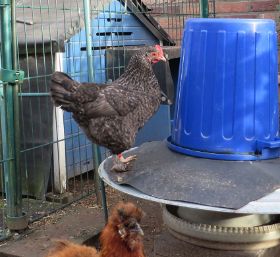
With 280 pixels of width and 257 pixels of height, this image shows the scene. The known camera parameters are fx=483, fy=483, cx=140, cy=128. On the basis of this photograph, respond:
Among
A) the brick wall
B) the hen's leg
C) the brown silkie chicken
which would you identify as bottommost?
the brown silkie chicken

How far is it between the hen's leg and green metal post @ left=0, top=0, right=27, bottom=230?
3.32 ft

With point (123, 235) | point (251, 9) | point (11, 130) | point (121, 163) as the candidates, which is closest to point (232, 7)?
point (251, 9)

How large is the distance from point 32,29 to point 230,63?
225 centimetres

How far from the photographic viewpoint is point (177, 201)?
1.92 meters

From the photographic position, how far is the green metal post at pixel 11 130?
320 centimetres

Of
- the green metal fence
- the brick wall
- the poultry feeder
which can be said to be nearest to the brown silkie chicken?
the poultry feeder

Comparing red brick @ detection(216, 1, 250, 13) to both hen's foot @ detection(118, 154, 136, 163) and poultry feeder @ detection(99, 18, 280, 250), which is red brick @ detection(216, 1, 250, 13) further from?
hen's foot @ detection(118, 154, 136, 163)

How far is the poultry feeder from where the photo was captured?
7.14ft

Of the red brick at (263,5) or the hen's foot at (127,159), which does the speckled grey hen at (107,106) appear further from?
the red brick at (263,5)

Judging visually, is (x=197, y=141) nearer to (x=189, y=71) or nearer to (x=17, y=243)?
(x=189, y=71)

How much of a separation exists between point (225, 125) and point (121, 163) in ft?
1.75

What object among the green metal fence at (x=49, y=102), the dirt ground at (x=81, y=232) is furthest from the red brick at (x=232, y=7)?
the dirt ground at (x=81, y=232)

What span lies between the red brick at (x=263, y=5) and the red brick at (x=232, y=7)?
0.05m

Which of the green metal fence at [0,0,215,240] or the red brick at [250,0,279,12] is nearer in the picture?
the green metal fence at [0,0,215,240]
